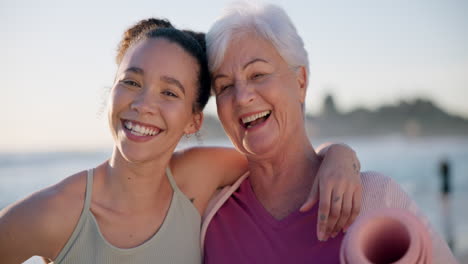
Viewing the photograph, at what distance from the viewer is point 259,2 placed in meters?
2.88

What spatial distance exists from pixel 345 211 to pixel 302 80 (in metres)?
1.17

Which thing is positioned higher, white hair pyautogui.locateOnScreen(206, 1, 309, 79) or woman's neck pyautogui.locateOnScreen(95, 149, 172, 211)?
white hair pyautogui.locateOnScreen(206, 1, 309, 79)

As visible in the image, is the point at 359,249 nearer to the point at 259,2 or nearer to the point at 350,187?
the point at 350,187

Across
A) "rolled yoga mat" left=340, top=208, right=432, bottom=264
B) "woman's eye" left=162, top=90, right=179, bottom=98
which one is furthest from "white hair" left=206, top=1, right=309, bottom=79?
"rolled yoga mat" left=340, top=208, right=432, bottom=264

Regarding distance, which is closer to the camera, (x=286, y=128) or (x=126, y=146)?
(x=126, y=146)

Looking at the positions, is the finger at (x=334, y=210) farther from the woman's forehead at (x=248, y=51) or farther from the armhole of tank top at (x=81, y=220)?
the armhole of tank top at (x=81, y=220)

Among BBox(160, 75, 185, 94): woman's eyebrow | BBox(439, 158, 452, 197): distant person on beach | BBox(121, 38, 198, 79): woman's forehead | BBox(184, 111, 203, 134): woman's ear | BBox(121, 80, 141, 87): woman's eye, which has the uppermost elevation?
BBox(121, 38, 198, 79): woman's forehead

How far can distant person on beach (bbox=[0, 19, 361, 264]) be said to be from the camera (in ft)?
7.34

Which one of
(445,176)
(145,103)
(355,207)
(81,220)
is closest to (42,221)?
(81,220)

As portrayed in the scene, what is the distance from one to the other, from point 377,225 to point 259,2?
5.98 ft

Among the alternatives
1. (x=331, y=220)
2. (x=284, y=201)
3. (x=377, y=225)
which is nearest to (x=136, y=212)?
(x=284, y=201)

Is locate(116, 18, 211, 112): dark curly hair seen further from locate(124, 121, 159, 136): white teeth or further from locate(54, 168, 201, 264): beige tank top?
locate(54, 168, 201, 264): beige tank top

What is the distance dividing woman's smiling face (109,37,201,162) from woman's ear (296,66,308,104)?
2.55 feet

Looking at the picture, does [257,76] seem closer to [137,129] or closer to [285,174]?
[285,174]
